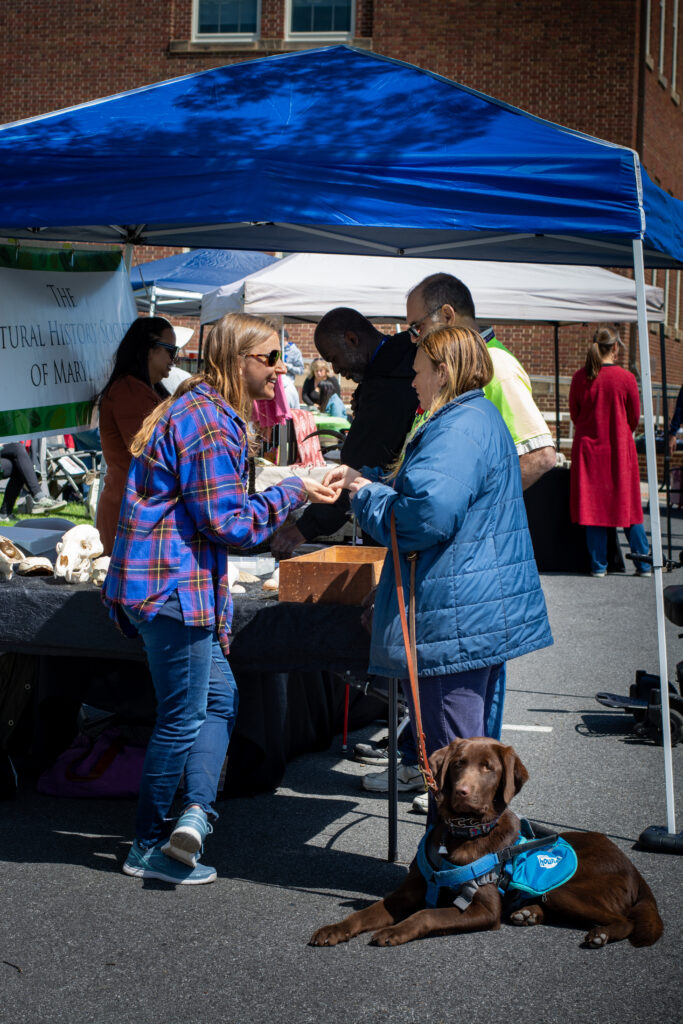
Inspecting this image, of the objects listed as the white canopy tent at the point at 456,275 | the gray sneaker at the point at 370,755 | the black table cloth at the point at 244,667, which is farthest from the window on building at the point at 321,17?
the gray sneaker at the point at 370,755

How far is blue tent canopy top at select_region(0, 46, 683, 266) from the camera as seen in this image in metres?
4.20

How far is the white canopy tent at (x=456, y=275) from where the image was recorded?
9.88 metres

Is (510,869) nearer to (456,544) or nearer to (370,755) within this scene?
(456,544)

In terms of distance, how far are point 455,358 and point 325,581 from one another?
0.97 metres

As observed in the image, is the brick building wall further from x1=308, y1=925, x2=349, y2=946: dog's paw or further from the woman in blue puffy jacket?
x1=308, y1=925, x2=349, y2=946: dog's paw

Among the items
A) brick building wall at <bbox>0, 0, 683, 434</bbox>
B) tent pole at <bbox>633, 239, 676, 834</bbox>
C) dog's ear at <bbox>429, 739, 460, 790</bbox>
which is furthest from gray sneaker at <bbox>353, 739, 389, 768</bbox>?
brick building wall at <bbox>0, 0, 683, 434</bbox>

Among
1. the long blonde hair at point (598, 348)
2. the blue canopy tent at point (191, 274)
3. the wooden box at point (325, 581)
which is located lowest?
the wooden box at point (325, 581)

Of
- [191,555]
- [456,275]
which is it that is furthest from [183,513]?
[456,275]

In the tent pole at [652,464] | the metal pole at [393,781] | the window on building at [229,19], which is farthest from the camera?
the window on building at [229,19]

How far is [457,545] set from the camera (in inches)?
139

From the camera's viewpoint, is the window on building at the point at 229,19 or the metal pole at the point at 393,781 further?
the window on building at the point at 229,19

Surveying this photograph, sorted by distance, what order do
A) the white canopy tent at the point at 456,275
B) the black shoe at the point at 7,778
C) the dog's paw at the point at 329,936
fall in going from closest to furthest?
the dog's paw at the point at 329,936
the black shoe at the point at 7,778
the white canopy tent at the point at 456,275

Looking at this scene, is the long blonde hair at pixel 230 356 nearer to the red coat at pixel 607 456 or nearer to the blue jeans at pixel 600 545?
the red coat at pixel 607 456

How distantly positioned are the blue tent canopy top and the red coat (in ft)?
18.0
